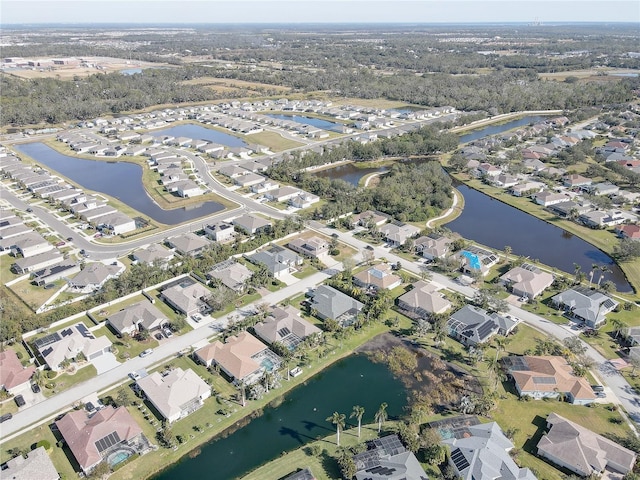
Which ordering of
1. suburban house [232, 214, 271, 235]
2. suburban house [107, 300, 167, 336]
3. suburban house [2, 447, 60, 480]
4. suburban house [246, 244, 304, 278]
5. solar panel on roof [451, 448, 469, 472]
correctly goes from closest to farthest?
suburban house [2, 447, 60, 480] → solar panel on roof [451, 448, 469, 472] → suburban house [107, 300, 167, 336] → suburban house [246, 244, 304, 278] → suburban house [232, 214, 271, 235]

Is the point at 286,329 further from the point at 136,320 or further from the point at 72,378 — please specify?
the point at 72,378

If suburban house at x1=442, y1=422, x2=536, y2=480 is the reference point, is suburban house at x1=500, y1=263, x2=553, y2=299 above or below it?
above

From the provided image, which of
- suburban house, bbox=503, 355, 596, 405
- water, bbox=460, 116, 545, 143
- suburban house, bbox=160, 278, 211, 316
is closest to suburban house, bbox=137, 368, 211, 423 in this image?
suburban house, bbox=160, 278, 211, 316

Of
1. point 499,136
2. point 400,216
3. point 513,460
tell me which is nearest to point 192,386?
point 513,460

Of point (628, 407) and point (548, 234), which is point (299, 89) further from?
point (628, 407)

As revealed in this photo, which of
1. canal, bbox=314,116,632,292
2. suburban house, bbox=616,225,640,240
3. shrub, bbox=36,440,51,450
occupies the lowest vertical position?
shrub, bbox=36,440,51,450

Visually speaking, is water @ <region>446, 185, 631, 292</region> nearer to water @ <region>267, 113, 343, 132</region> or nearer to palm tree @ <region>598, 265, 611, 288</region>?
palm tree @ <region>598, 265, 611, 288</region>
